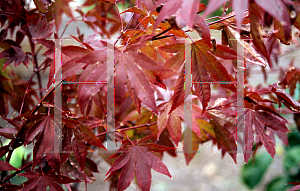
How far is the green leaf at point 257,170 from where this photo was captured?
1019 millimetres

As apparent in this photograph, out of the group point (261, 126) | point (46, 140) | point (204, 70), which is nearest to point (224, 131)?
point (261, 126)

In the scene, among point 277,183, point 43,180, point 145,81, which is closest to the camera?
point 145,81

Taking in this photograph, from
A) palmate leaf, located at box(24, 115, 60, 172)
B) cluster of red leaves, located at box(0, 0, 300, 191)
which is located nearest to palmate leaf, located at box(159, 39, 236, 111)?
cluster of red leaves, located at box(0, 0, 300, 191)

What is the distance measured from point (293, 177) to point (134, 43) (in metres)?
1.09

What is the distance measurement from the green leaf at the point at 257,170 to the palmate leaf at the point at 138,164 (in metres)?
0.82

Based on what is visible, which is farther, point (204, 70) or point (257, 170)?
point (257, 170)

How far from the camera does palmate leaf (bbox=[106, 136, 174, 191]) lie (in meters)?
0.39

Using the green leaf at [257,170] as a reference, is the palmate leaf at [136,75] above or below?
above

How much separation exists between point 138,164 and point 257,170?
0.89 metres

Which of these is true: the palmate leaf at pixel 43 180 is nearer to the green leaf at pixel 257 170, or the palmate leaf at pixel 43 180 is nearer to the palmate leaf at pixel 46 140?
the palmate leaf at pixel 46 140

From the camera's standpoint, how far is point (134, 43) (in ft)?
1.16

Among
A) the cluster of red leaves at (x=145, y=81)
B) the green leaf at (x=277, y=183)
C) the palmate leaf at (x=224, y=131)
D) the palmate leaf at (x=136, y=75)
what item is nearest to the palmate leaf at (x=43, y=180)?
the cluster of red leaves at (x=145, y=81)

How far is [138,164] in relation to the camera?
0.40 metres

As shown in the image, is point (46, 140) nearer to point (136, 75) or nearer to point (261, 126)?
point (136, 75)
